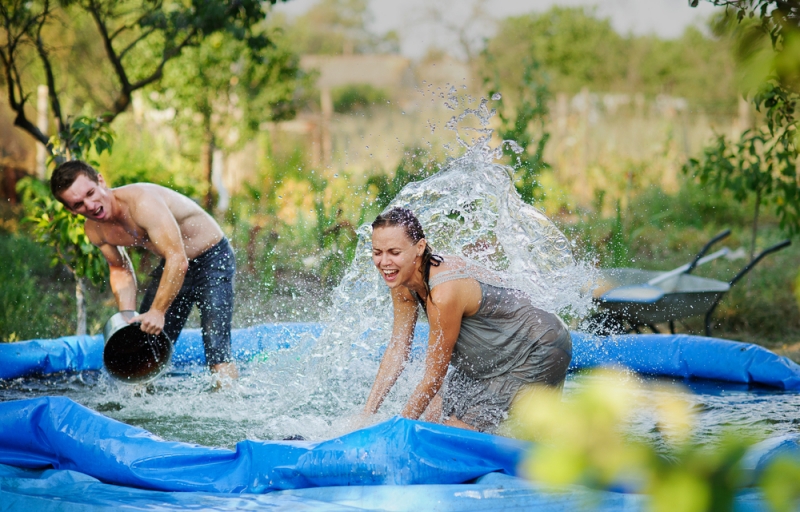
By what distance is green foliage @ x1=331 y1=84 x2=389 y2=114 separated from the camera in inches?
1200

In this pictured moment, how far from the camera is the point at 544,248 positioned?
4.06 meters

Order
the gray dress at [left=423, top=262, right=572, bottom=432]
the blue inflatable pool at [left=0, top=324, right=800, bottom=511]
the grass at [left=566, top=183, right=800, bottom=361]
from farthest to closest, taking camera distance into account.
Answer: the grass at [left=566, top=183, right=800, bottom=361], the gray dress at [left=423, top=262, right=572, bottom=432], the blue inflatable pool at [left=0, top=324, right=800, bottom=511]

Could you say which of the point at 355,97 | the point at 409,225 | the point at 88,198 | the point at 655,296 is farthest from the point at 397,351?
the point at 355,97

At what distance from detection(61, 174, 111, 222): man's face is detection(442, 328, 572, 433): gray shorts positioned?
203 centimetres

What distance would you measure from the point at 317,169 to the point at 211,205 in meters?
2.54

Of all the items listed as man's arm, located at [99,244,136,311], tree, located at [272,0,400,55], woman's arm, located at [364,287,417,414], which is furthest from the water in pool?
tree, located at [272,0,400,55]

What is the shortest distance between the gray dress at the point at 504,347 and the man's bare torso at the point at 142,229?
1.86 m

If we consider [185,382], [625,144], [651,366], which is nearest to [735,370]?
[651,366]

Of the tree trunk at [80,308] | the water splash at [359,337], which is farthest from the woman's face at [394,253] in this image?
the tree trunk at [80,308]

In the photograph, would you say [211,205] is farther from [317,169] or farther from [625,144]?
[625,144]

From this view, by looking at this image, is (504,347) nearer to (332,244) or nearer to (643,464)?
(643,464)

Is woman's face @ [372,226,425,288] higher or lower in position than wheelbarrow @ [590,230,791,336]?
higher

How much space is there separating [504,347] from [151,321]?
5.83ft

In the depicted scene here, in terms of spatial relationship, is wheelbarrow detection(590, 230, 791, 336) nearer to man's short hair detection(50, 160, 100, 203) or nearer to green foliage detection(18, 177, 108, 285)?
man's short hair detection(50, 160, 100, 203)
